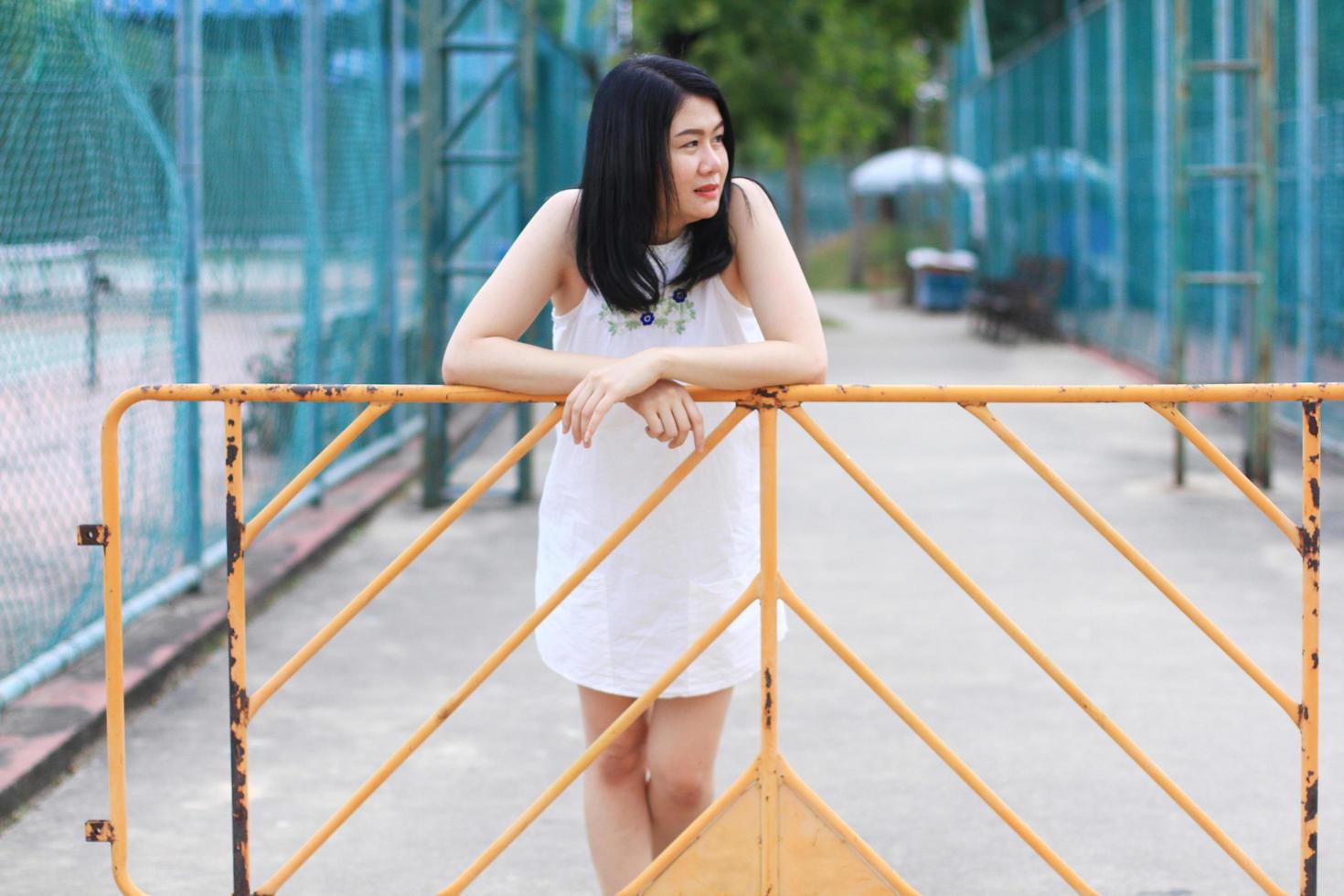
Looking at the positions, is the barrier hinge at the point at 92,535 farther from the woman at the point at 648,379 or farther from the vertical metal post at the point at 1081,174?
the vertical metal post at the point at 1081,174

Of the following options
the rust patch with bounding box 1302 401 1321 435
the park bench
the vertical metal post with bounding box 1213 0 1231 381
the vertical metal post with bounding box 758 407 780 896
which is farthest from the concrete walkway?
the park bench

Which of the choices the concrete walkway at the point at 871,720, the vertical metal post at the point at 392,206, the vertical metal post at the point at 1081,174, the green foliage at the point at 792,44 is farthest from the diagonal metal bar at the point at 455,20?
the vertical metal post at the point at 1081,174

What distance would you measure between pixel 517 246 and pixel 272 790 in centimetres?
214

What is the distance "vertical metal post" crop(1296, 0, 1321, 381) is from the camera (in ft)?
35.2

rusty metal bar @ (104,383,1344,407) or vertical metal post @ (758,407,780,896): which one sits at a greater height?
rusty metal bar @ (104,383,1344,407)

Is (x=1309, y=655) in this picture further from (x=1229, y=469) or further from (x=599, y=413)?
(x=599, y=413)

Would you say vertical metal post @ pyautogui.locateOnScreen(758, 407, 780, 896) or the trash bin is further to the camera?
the trash bin

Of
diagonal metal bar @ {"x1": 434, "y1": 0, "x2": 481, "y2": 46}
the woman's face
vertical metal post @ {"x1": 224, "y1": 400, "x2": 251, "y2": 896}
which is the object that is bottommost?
vertical metal post @ {"x1": 224, "y1": 400, "x2": 251, "y2": 896}

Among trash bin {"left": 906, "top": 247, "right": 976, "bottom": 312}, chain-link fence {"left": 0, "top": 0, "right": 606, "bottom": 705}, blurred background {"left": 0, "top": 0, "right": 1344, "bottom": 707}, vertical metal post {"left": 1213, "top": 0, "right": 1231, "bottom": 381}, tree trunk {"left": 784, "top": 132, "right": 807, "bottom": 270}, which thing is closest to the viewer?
chain-link fence {"left": 0, "top": 0, "right": 606, "bottom": 705}

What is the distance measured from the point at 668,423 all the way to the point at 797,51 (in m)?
21.4

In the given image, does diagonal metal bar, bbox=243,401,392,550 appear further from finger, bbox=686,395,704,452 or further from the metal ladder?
the metal ladder

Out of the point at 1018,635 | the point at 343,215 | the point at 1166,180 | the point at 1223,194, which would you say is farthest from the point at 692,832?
the point at 1166,180

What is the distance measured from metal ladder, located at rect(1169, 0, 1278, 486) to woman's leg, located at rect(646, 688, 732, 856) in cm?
631

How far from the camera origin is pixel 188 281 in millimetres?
6648
